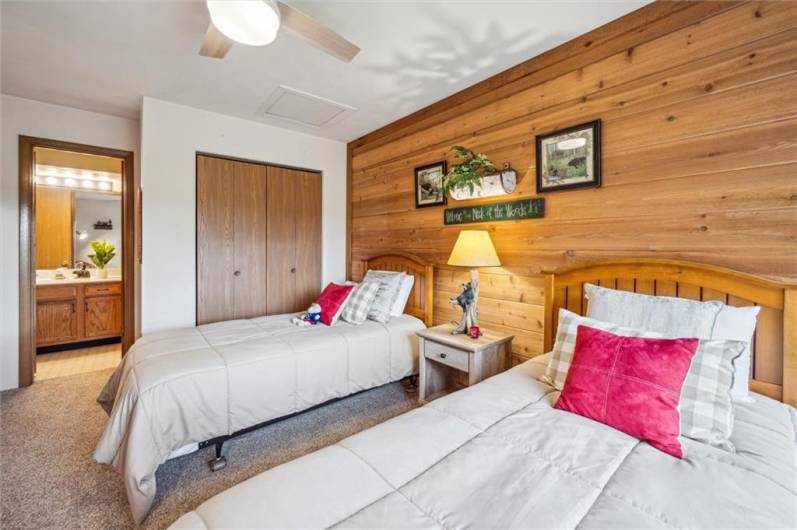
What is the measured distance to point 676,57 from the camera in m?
1.76

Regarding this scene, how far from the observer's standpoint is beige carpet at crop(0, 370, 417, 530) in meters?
1.66

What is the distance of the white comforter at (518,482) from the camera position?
0.83 m

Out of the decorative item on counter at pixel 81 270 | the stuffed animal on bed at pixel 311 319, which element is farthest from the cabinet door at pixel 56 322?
the stuffed animal on bed at pixel 311 319

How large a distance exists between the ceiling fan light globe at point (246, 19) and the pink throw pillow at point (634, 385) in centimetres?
197

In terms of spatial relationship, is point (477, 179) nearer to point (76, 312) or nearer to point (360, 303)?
point (360, 303)

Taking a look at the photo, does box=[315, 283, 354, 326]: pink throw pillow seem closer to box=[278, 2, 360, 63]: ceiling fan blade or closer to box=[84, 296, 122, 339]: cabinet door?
box=[278, 2, 360, 63]: ceiling fan blade

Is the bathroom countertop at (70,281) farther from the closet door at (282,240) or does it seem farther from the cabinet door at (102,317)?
the closet door at (282,240)

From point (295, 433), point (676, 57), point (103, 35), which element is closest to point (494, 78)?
point (676, 57)

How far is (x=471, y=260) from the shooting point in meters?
2.42

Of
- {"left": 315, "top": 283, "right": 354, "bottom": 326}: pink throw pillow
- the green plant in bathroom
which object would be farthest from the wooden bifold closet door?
the green plant in bathroom

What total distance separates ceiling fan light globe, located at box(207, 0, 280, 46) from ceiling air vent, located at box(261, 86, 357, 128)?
3.89 feet

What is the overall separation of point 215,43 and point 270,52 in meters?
0.56

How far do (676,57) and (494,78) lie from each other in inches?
45.3

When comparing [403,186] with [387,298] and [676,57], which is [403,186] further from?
[676,57]
